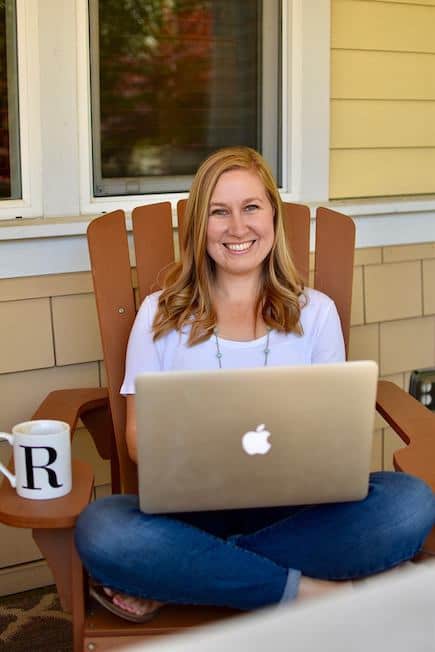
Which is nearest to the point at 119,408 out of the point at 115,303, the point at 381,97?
the point at 115,303

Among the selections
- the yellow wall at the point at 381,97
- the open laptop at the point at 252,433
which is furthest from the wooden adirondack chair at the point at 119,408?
the yellow wall at the point at 381,97

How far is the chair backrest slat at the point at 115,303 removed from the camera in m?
2.42

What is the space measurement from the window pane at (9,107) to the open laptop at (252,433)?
3.68ft

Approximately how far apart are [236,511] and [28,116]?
1.16 metres

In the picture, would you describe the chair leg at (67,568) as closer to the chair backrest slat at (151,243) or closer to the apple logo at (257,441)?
the apple logo at (257,441)

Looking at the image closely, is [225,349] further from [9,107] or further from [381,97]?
[381,97]

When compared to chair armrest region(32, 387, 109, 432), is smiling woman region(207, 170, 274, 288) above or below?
above

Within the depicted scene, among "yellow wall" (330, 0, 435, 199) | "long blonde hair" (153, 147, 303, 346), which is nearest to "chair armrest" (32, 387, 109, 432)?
"long blonde hair" (153, 147, 303, 346)

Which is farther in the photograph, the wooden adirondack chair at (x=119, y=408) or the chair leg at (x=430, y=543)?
the chair leg at (x=430, y=543)

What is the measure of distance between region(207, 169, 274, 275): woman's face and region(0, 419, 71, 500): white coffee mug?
609 mm

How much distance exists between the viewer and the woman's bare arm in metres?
2.28

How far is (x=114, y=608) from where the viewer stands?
6.31 ft

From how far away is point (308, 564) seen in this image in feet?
6.59

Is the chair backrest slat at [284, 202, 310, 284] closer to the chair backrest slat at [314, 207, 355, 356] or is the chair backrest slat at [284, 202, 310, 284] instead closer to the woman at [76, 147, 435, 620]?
the chair backrest slat at [314, 207, 355, 356]
